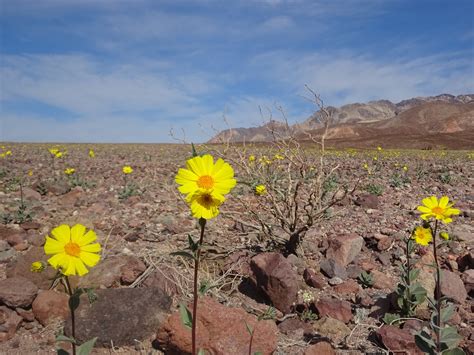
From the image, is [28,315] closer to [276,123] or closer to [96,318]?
[96,318]

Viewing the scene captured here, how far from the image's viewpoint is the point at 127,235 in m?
4.37

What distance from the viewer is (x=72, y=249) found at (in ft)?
6.22

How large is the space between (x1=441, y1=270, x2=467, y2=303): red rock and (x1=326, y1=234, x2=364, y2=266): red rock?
0.91m

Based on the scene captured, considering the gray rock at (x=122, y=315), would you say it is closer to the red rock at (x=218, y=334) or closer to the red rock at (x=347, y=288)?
the red rock at (x=218, y=334)

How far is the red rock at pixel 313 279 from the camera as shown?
3.60 meters

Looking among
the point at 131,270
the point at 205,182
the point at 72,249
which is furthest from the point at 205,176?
the point at 131,270

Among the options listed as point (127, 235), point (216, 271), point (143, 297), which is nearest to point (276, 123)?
point (216, 271)

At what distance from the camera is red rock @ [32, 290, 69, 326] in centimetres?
300

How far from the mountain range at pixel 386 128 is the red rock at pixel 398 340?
1.68m

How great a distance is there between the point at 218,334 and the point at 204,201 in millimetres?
1269

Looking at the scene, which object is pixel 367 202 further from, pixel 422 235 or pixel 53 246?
pixel 53 246

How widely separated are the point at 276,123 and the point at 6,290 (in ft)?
9.86

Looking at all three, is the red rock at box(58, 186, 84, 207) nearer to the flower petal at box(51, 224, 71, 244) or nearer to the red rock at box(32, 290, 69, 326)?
the red rock at box(32, 290, 69, 326)

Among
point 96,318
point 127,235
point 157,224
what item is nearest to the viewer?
point 96,318
